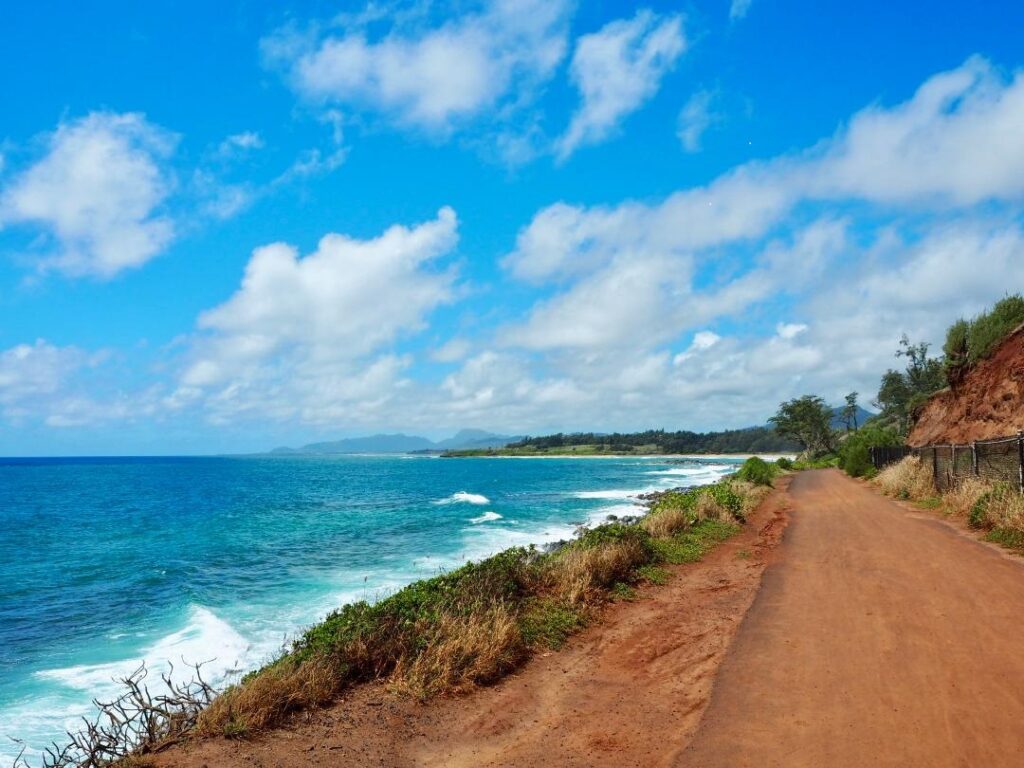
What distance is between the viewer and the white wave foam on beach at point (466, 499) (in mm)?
53812

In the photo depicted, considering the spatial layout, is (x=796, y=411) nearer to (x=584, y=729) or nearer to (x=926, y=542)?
(x=926, y=542)

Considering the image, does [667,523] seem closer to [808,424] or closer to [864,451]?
[864,451]

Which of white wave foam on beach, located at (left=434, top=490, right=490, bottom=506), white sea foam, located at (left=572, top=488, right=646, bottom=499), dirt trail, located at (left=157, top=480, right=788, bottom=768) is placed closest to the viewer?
dirt trail, located at (left=157, top=480, right=788, bottom=768)

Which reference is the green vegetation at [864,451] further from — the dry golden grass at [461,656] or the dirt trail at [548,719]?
the dry golden grass at [461,656]

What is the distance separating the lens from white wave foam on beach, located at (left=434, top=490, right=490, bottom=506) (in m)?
53.8

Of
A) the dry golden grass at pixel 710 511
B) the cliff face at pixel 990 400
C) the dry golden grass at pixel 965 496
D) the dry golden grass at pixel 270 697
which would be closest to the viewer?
the dry golden grass at pixel 270 697

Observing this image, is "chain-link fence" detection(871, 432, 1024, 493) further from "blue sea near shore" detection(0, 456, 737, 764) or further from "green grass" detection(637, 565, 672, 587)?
"blue sea near shore" detection(0, 456, 737, 764)

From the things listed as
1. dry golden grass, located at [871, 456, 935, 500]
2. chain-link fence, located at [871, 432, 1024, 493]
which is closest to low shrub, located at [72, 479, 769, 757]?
chain-link fence, located at [871, 432, 1024, 493]

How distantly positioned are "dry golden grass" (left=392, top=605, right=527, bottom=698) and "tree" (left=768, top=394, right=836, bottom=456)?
91.9m

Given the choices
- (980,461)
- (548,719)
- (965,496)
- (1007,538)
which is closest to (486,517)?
(965,496)

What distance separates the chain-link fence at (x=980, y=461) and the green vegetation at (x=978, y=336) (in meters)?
4.40

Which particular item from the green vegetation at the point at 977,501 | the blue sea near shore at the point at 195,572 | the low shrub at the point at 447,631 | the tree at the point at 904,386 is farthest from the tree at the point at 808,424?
the low shrub at the point at 447,631

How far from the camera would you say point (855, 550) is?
14875mm

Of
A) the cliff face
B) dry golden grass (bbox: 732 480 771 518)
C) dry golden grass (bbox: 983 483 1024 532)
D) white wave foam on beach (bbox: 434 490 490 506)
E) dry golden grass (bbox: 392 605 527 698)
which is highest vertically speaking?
the cliff face
